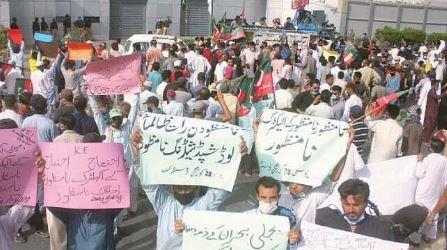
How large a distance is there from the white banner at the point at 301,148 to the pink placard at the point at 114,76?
10.3 feet

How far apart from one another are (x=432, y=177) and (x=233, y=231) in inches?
146

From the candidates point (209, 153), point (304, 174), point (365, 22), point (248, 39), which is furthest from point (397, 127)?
point (365, 22)

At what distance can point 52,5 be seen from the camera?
27.8 m

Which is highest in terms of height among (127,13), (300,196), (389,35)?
(127,13)

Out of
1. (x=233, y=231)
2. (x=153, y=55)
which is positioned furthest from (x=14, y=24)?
(x=233, y=231)

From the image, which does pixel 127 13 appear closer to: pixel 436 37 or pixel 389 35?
pixel 389 35

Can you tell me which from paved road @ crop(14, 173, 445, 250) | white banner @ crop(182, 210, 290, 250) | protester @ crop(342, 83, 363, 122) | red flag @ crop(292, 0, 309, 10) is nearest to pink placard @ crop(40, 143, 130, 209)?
white banner @ crop(182, 210, 290, 250)

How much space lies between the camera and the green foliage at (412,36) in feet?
109

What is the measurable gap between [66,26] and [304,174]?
80.3 ft

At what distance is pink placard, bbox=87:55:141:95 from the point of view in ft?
26.7

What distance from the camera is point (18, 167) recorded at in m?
4.57

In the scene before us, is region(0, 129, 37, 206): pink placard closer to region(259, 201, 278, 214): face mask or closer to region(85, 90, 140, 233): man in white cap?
region(259, 201, 278, 214): face mask

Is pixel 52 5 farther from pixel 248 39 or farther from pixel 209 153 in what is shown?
pixel 209 153

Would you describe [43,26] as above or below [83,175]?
above
